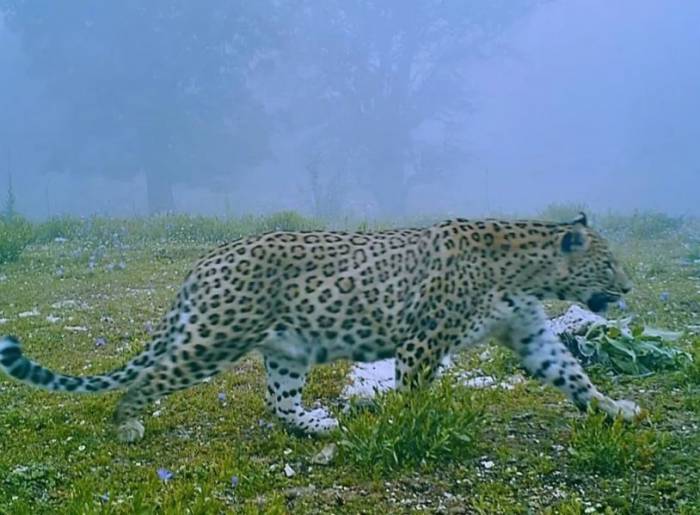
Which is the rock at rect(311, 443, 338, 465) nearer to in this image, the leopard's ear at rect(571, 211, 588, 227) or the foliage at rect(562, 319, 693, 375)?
the leopard's ear at rect(571, 211, 588, 227)

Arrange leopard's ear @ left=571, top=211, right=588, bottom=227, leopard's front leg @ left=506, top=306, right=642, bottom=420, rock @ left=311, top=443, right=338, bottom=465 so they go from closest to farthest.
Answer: rock @ left=311, top=443, right=338, bottom=465 → leopard's front leg @ left=506, top=306, right=642, bottom=420 → leopard's ear @ left=571, top=211, right=588, bottom=227

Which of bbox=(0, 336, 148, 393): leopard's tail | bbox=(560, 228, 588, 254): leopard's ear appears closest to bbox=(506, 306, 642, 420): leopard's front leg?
bbox=(560, 228, 588, 254): leopard's ear

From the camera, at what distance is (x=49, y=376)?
4422 mm

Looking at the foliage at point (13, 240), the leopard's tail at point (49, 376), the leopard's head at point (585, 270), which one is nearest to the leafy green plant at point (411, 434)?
the leopard's head at point (585, 270)

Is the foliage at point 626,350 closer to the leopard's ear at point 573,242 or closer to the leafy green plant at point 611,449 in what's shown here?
the leopard's ear at point 573,242

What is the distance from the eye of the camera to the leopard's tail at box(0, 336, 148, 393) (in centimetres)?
425

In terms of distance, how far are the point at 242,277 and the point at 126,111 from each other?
27.8m

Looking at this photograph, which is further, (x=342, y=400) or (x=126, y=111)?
(x=126, y=111)

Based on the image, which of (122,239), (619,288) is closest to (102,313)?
(619,288)

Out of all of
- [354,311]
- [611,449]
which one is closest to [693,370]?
[611,449]

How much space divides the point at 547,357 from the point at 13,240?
10.5 m

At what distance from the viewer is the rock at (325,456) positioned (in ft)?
13.3

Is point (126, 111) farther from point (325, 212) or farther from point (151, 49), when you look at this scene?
point (325, 212)

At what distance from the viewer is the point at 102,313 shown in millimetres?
8766
